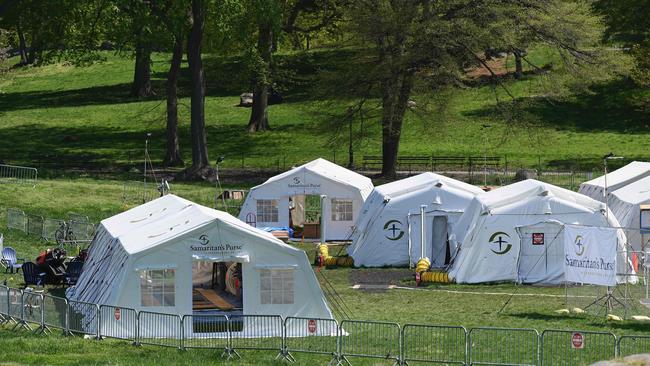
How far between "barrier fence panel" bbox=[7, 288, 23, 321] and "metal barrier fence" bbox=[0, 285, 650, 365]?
0.07 ft

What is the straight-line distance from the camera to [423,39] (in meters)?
58.5

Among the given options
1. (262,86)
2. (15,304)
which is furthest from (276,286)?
(262,86)

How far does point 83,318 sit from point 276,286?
4.38 m

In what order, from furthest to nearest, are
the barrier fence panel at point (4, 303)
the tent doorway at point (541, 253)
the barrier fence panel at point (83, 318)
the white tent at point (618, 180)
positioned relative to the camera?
the white tent at point (618, 180), the tent doorway at point (541, 253), the barrier fence panel at point (4, 303), the barrier fence panel at point (83, 318)

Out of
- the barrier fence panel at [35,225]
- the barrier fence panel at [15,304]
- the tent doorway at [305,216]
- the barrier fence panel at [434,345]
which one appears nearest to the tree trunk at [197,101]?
the tent doorway at [305,216]

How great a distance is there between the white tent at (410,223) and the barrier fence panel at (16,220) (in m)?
12.3

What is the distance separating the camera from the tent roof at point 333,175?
1902 inches

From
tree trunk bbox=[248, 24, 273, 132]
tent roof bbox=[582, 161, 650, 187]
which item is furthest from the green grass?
tree trunk bbox=[248, 24, 273, 132]

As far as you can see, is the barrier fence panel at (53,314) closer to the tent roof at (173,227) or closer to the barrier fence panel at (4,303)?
the barrier fence panel at (4,303)

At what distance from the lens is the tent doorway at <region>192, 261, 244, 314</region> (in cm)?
3030

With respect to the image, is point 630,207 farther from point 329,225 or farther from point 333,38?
point 333,38

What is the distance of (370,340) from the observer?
2592 centimetres

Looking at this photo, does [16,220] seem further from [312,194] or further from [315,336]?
[315,336]

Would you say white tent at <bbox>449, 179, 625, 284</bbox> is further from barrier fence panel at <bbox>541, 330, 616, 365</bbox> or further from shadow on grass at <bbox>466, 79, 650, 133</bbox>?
shadow on grass at <bbox>466, 79, 650, 133</bbox>
